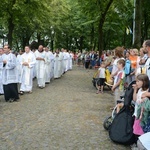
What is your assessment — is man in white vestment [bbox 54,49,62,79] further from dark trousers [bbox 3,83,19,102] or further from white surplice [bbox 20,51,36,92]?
dark trousers [bbox 3,83,19,102]

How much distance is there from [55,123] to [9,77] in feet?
13.7

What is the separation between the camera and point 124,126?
6.39 meters

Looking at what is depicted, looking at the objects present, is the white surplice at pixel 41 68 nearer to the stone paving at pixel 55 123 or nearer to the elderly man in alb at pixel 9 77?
the stone paving at pixel 55 123

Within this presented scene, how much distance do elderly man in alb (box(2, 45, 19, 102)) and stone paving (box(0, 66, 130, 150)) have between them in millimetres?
336

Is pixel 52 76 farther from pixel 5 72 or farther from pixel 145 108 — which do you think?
pixel 145 108

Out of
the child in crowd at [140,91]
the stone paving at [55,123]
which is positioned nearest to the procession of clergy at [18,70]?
the stone paving at [55,123]

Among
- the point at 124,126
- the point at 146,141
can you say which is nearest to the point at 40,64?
the point at 124,126

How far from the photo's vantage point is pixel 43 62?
671 inches

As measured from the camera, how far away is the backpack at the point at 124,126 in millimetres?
6316

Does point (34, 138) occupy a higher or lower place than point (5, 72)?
lower

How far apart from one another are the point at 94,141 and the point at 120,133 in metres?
0.60

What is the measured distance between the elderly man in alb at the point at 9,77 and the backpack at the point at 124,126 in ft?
19.2

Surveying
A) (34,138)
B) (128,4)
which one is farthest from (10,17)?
(34,138)

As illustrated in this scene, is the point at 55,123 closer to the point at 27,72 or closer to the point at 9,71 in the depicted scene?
the point at 9,71
